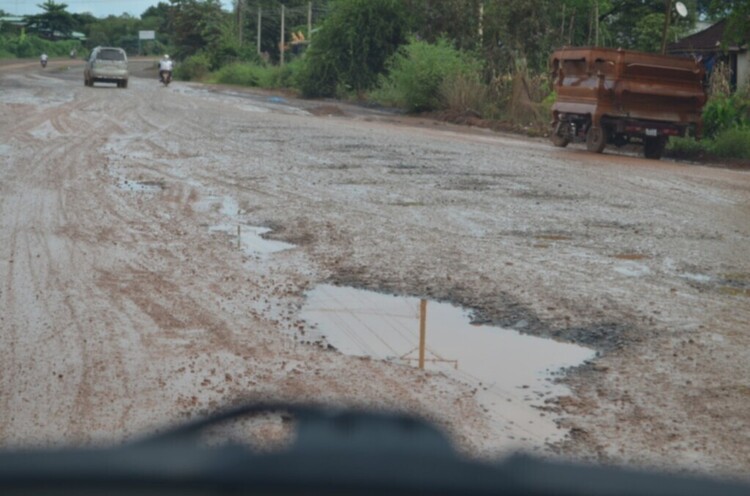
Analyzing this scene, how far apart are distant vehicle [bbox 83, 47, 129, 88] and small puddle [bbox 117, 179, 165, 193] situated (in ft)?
117

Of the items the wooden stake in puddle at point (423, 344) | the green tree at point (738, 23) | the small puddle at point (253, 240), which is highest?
the green tree at point (738, 23)

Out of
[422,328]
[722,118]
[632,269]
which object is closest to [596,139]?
[722,118]

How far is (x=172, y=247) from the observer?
964cm

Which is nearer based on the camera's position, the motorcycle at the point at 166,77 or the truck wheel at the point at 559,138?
the truck wheel at the point at 559,138

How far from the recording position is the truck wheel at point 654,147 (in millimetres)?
22188

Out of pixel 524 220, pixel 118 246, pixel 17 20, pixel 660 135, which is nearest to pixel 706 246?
pixel 524 220

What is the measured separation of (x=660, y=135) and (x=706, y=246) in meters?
11.9

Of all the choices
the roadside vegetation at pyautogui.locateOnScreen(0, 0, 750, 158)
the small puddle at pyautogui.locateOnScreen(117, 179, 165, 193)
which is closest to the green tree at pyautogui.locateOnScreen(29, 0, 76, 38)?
the roadside vegetation at pyautogui.locateOnScreen(0, 0, 750, 158)

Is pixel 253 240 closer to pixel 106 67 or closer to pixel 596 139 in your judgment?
pixel 596 139

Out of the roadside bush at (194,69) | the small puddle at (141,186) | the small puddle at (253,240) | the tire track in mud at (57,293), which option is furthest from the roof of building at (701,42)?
the roadside bush at (194,69)

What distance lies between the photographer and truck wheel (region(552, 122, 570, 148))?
23.8 meters

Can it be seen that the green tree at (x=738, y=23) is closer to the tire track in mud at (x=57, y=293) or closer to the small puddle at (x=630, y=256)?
the tire track in mud at (x=57, y=293)

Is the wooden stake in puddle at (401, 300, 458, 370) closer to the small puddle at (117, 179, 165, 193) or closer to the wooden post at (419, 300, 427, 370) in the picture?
the wooden post at (419, 300, 427, 370)

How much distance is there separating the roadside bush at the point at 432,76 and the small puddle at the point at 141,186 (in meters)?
21.3
